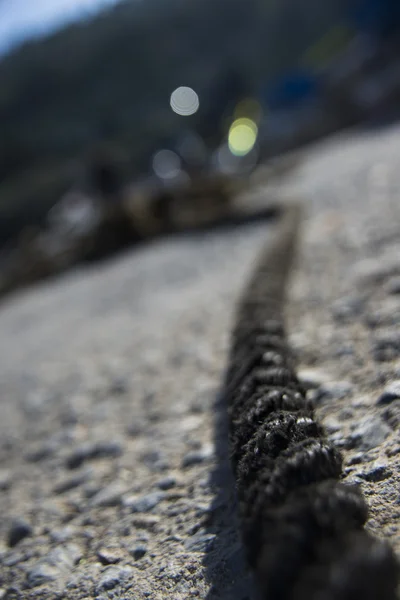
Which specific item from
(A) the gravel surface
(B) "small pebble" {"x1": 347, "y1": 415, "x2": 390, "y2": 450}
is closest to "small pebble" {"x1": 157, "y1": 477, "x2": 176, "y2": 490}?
(A) the gravel surface

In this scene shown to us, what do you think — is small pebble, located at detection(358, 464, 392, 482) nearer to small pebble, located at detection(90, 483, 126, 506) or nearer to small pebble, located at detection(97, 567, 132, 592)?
small pebble, located at detection(97, 567, 132, 592)

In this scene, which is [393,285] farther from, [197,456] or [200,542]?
[200,542]

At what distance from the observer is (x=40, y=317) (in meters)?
5.21

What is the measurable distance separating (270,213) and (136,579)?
490 cm

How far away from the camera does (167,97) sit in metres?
46.6

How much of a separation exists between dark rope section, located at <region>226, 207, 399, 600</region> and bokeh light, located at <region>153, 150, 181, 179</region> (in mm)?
13116

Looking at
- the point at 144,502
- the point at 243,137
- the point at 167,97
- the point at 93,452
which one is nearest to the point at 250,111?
the point at 243,137

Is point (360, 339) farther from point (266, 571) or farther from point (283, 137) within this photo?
point (283, 137)

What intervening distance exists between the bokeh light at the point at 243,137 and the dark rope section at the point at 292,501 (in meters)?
14.8

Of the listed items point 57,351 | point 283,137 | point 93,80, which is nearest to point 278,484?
point 57,351

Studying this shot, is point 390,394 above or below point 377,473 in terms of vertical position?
above

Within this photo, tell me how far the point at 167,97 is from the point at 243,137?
32.1 meters

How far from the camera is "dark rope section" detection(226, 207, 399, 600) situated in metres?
0.76

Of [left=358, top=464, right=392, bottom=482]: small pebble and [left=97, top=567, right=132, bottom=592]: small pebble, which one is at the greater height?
[left=358, top=464, right=392, bottom=482]: small pebble
